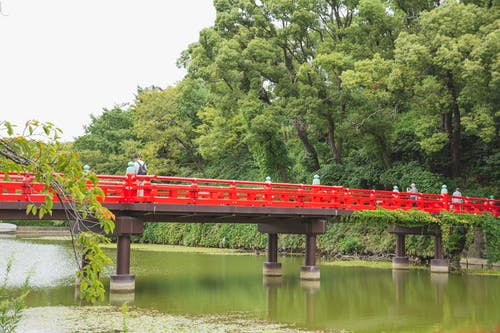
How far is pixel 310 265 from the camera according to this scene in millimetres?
23516

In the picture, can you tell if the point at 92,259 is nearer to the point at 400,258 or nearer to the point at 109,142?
the point at 400,258

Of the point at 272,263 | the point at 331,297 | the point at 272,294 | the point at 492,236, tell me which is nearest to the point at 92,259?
the point at 331,297

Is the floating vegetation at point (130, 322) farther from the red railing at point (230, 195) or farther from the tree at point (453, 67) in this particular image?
the tree at point (453, 67)

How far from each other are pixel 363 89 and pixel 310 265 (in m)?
13.6

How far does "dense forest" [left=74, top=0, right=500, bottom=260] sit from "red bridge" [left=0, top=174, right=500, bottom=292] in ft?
14.7

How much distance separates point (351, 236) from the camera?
117 feet

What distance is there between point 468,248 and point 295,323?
59.8ft

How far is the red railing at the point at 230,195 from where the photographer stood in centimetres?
1733

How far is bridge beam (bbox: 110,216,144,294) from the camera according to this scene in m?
18.4

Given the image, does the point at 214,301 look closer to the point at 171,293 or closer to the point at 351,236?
the point at 171,293

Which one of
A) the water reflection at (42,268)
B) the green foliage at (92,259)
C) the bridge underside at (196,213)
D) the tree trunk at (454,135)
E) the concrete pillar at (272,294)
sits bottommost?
the concrete pillar at (272,294)

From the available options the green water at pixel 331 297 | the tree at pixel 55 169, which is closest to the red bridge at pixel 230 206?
the green water at pixel 331 297

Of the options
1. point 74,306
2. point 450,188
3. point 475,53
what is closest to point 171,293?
point 74,306

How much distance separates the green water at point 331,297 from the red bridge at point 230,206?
54.2 inches
